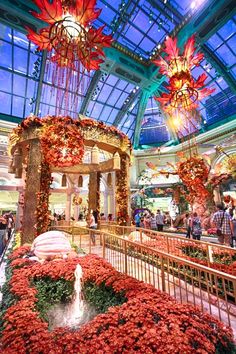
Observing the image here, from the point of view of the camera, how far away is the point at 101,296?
392 centimetres

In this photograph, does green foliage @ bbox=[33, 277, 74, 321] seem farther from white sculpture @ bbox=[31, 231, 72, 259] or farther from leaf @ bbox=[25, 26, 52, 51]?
leaf @ bbox=[25, 26, 52, 51]

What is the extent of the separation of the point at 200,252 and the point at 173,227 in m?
12.5

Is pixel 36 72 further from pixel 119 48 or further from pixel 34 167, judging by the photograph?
pixel 34 167

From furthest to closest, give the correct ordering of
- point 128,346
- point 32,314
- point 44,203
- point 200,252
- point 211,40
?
1. point 211,40
2. point 44,203
3. point 200,252
4. point 32,314
5. point 128,346

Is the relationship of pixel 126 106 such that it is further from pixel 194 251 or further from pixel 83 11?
pixel 83 11

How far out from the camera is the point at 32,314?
2701 mm

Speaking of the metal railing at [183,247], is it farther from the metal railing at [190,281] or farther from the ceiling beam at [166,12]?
the ceiling beam at [166,12]

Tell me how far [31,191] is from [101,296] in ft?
15.3

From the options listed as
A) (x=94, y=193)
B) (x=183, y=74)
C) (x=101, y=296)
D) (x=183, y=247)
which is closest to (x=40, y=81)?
(x=94, y=193)

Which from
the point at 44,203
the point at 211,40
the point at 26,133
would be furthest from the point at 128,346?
the point at 211,40

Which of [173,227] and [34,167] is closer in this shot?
[34,167]

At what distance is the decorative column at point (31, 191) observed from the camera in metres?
7.00

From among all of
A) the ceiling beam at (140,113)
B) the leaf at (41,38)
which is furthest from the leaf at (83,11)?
the ceiling beam at (140,113)

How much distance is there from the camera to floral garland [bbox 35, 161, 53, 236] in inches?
280
